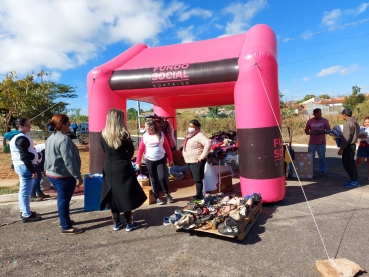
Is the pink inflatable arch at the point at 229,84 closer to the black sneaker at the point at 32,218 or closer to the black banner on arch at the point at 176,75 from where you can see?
the black banner on arch at the point at 176,75

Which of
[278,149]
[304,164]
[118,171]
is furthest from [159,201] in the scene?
[304,164]

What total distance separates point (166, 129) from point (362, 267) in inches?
227

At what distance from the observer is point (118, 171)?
3.79 m

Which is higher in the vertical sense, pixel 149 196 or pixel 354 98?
pixel 354 98

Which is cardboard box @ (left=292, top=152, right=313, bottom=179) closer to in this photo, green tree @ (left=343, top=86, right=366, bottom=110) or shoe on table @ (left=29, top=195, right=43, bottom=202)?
shoe on table @ (left=29, top=195, right=43, bottom=202)

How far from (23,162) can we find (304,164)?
6029 mm

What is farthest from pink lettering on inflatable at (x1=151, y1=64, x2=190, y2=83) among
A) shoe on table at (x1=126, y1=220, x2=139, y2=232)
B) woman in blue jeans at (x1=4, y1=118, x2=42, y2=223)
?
shoe on table at (x1=126, y1=220, x2=139, y2=232)

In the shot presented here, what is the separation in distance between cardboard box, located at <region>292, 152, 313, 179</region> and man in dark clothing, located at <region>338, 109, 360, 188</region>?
2.98 feet

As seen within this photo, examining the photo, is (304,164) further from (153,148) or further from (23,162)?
(23,162)

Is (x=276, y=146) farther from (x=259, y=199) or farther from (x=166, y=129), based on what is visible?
(x=166, y=129)

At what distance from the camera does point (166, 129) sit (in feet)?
25.8

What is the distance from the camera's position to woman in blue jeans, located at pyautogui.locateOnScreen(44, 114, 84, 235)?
146 inches

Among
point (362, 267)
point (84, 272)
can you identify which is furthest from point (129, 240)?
point (362, 267)

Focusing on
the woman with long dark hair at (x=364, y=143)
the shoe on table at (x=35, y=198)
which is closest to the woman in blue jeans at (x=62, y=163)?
the shoe on table at (x=35, y=198)
